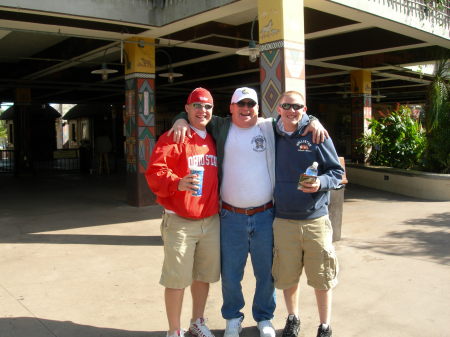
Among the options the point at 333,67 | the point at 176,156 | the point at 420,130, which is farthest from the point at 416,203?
the point at 176,156

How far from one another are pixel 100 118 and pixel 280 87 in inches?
917

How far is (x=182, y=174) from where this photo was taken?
319 cm

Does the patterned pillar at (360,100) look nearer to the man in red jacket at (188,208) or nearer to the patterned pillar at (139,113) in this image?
the patterned pillar at (139,113)

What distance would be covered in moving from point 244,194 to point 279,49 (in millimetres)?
3136

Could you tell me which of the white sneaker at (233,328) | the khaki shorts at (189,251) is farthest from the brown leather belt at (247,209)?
the white sneaker at (233,328)

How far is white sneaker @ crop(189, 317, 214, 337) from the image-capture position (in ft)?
11.0

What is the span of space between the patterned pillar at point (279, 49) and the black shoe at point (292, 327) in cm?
294

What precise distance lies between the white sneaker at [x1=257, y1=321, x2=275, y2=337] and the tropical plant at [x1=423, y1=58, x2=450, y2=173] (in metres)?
8.33

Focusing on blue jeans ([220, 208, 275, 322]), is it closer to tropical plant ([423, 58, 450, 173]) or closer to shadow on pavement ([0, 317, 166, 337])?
shadow on pavement ([0, 317, 166, 337])

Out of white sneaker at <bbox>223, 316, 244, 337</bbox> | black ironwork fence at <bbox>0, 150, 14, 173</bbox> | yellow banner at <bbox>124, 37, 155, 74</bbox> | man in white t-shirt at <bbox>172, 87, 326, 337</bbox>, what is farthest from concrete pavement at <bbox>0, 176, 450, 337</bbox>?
black ironwork fence at <bbox>0, 150, 14, 173</bbox>

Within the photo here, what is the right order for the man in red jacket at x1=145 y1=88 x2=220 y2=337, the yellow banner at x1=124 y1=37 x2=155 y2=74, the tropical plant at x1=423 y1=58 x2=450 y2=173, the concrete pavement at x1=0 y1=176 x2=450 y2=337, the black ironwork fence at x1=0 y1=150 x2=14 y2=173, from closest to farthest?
the man in red jacket at x1=145 y1=88 x2=220 y2=337
the concrete pavement at x1=0 y1=176 x2=450 y2=337
the yellow banner at x1=124 y1=37 x2=155 y2=74
the tropical plant at x1=423 y1=58 x2=450 y2=173
the black ironwork fence at x1=0 y1=150 x2=14 y2=173

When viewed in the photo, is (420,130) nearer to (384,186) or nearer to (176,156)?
(384,186)

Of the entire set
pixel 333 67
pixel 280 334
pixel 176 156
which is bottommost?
pixel 280 334

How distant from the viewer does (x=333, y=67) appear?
1391 centimetres
